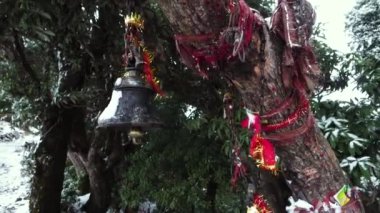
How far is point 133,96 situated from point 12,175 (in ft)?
38.9

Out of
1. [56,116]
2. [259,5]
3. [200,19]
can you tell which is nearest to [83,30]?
[56,116]

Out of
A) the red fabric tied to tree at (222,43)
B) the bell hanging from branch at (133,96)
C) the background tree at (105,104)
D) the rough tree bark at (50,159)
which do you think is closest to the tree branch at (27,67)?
the background tree at (105,104)

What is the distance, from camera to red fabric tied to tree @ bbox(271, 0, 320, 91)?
1.63 meters

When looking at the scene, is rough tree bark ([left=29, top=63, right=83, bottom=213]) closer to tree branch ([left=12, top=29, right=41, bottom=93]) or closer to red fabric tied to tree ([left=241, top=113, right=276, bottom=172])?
tree branch ([left=12, top=29, right=41, bottom=93])

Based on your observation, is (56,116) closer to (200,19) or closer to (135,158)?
(135,158)

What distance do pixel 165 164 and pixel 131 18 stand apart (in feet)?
9.50

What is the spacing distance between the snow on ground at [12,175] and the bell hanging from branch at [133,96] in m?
5.62

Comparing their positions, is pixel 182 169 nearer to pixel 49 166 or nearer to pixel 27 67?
pixel 49 166

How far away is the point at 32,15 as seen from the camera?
9.09 feet

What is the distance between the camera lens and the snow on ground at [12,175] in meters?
9.52

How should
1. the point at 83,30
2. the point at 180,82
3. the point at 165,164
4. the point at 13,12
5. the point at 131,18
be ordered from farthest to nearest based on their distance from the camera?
1. the point at 165,164
2. the point at 180,82
3. the point at 83,30
4. the point at 13,12
5. the point at 131,18

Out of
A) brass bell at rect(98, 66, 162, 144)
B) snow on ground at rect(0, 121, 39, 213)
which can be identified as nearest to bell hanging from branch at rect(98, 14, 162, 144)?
brass bell at rect(98, 66, 162, 144)

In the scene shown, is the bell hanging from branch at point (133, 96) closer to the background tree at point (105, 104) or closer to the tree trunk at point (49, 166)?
the background tree at point (105, 104)

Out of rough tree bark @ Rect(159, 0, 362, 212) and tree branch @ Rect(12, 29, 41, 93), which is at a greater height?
tree branch @ Rect(12, 29, 41, 93)
